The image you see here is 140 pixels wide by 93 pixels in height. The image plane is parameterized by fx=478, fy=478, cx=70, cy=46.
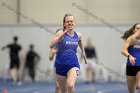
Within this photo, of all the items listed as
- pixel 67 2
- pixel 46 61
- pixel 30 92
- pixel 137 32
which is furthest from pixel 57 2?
pixel 137 32

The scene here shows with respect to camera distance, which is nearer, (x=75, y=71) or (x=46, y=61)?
(x=75, y=71)

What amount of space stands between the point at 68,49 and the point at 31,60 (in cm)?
1317

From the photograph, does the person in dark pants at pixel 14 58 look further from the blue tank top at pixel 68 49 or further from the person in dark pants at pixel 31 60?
the blue tank top at pixel 68 49

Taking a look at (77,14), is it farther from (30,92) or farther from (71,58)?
(71,58)

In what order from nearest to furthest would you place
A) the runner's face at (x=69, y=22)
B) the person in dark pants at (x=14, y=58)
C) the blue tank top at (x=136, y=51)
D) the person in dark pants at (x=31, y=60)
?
1. the runner's face at (x=69, y=22)
2. the blue tank top at (x=136, y=51)
3. the person in dark pants at (x=14, y=58)
4. the person in dark pants at (x=31, y=60)

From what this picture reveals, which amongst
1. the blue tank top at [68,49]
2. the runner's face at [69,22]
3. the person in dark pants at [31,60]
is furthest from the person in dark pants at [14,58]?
the runner's face at [69,22]

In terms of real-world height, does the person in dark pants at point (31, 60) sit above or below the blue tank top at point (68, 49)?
below

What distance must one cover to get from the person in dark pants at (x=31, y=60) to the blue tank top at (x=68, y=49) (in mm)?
12709

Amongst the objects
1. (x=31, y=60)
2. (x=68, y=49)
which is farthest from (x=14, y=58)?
(x=68, y=49)

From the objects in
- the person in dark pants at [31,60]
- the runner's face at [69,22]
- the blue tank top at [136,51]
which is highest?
the runner's face at [69,22]

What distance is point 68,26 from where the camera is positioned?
929 cm

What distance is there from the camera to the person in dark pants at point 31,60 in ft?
73.0

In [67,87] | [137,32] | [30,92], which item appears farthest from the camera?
[30,92]

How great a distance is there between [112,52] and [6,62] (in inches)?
203
